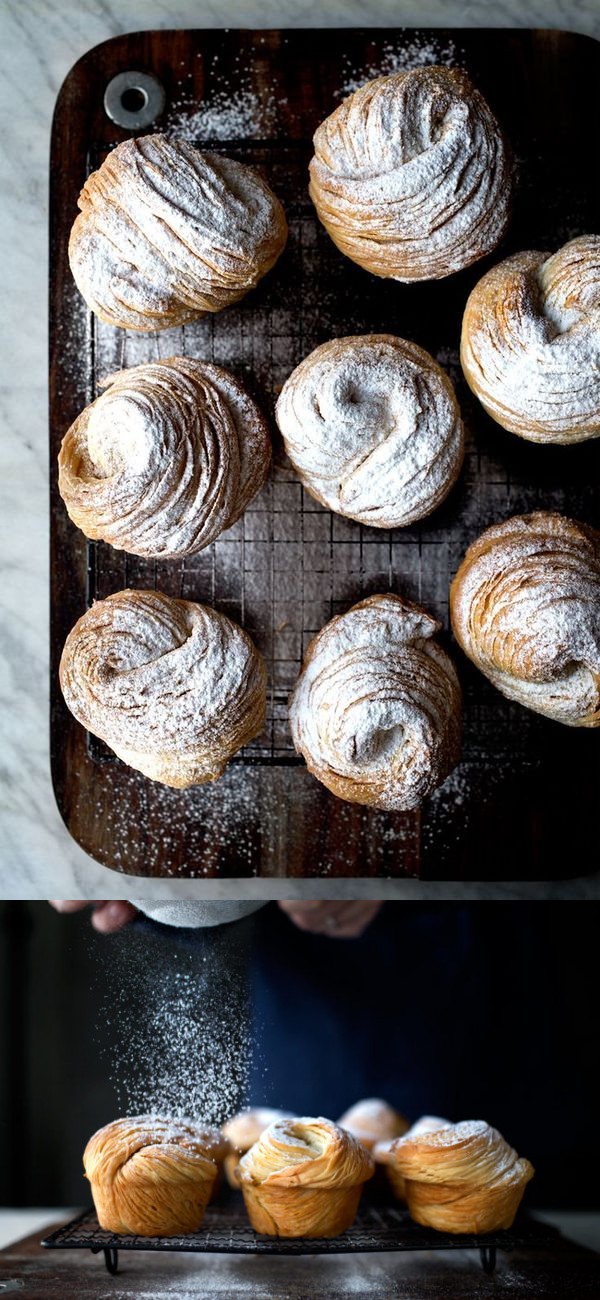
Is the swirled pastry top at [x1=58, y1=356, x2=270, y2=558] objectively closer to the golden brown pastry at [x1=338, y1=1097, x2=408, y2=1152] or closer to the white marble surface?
the white marble surface

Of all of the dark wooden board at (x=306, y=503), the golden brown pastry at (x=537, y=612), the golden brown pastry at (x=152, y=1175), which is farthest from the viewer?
the dark wooden board at (x=306, y=503)

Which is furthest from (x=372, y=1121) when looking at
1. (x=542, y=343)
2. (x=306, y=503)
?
(x=542, y=343)

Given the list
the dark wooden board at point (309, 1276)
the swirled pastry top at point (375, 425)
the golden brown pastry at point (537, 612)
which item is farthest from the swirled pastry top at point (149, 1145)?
the swirled pastry top at point (375, 425)

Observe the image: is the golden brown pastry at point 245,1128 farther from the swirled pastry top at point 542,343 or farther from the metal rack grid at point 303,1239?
the swirled pastry top at point 542,343

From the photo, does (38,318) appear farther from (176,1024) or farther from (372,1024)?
(372,1024)

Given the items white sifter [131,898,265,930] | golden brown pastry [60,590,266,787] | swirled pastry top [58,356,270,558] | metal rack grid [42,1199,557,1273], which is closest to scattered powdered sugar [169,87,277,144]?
swirled pastry top [58,356,270,558]

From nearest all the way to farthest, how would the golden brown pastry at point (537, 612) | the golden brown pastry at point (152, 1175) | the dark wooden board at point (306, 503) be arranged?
the golden brown pastry at point (537, 612) → the golden brown pastry at point (152, 1175) → the dark wooden board at point (306, 503)
